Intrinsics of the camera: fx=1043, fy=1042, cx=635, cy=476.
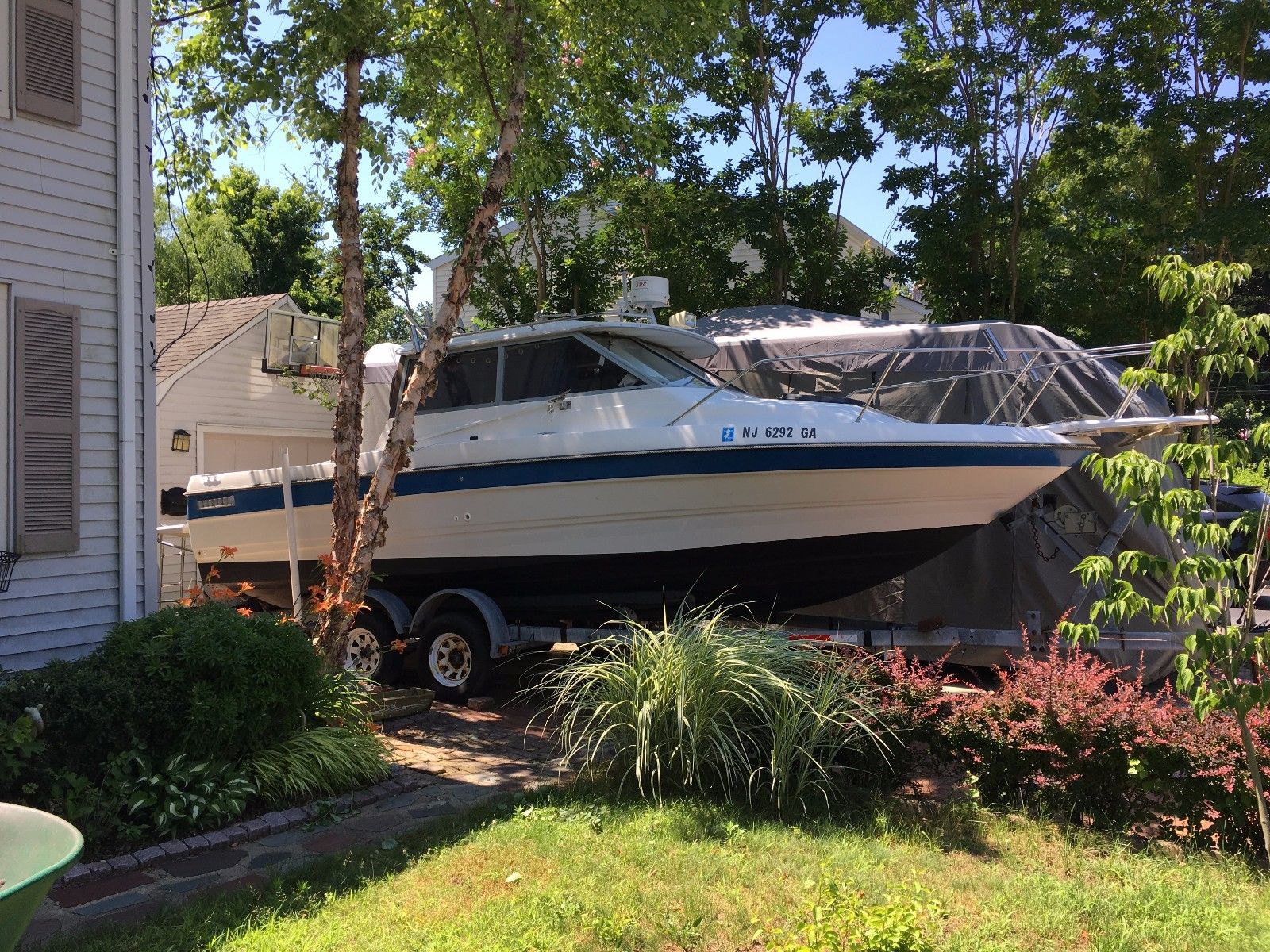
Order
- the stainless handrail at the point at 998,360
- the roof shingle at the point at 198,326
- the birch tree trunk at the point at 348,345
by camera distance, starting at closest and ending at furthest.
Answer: the stainless handrail at the point at 998,360 → the birch tree trunk at the point at 348,345 → the roof shingle at the point at 198,326

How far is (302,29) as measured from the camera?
7.64 metres

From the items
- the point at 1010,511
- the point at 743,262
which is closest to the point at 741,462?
the point at 1010,511

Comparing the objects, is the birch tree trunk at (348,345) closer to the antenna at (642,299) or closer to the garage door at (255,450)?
the antenna at (642,299)

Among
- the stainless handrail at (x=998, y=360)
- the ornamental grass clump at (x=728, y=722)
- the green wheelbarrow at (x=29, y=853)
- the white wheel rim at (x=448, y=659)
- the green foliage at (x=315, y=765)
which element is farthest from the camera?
the white wheel rim at (x=448, y=659)

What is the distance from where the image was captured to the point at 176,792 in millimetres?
5023

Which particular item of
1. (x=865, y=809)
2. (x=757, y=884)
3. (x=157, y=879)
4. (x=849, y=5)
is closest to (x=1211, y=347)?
(x=865, y=809)

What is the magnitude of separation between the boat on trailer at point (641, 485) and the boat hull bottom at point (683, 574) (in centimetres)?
1

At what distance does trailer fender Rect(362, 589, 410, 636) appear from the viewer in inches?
338

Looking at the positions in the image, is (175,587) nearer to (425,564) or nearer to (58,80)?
(425,564)

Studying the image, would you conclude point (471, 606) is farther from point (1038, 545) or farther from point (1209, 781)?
point (1209, 781)

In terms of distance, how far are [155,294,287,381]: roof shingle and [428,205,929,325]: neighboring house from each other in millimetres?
2795

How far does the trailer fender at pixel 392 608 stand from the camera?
8.59 m

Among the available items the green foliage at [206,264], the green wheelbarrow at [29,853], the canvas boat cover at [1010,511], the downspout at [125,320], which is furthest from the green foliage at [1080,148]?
the green foliage at [206,264]

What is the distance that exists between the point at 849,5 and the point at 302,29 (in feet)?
26.5
